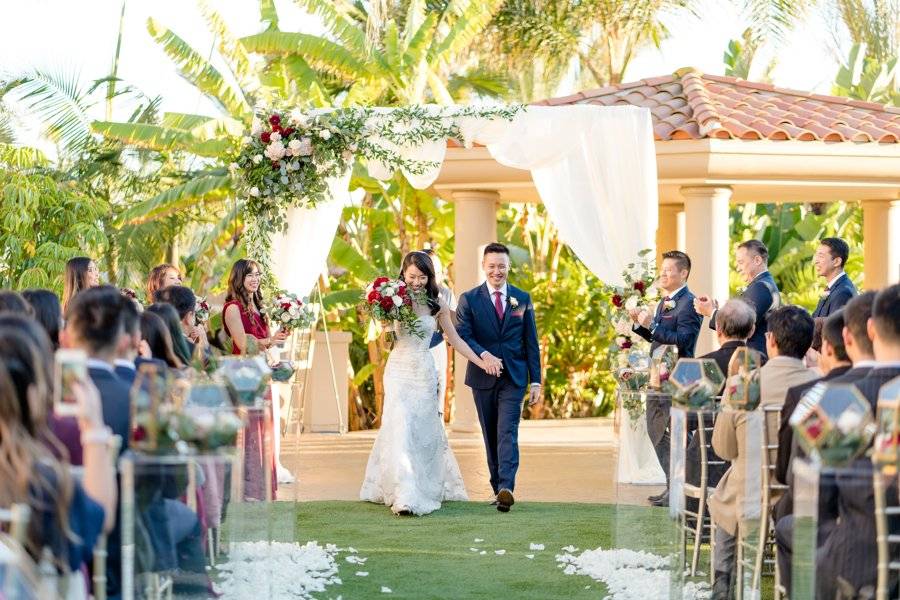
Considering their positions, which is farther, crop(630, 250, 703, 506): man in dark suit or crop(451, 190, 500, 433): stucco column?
crop(451, 190, 500, 433): stucco column

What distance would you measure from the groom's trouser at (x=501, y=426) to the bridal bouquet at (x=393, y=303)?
72 cm

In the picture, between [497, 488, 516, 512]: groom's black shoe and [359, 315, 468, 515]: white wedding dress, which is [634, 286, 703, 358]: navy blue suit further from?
[359, 315, 468, 515]: white wedding dress

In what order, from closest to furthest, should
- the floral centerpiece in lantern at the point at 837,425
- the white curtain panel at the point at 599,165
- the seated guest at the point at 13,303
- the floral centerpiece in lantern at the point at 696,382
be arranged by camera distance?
the floral centerpiece in lantern at the point at 837,425, the seated guest at the point at 13,303, the floral centerpiece in lantern at the point at 696,382, the white curtain panel at the point at 599,165

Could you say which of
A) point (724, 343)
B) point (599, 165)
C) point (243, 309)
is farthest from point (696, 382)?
point (599, 165)

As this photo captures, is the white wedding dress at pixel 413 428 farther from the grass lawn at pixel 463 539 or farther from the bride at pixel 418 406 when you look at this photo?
the grass lawn at pixel 463 539

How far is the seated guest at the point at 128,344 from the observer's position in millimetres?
4543

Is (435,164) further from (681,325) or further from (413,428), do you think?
(681,325)

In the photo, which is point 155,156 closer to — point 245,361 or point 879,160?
point 879,160

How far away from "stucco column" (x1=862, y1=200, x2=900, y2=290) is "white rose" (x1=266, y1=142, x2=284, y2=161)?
24.3 feet

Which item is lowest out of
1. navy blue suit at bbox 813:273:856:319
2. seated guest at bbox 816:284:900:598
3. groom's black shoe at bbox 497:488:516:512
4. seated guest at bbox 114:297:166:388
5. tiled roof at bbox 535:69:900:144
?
groom's black shoe at bbox 497:488:516:512

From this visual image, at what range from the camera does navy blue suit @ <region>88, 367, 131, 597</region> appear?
4.54 meters

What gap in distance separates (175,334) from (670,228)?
9.95 m

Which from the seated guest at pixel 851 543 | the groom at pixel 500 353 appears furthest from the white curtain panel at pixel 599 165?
the seated guest at pixel 851 543

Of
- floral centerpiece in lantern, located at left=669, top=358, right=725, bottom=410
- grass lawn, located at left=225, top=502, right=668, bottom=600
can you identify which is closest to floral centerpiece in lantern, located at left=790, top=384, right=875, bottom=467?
floral centerpiece in lantern, located at left=669, top=358, right=725, bottom=410
